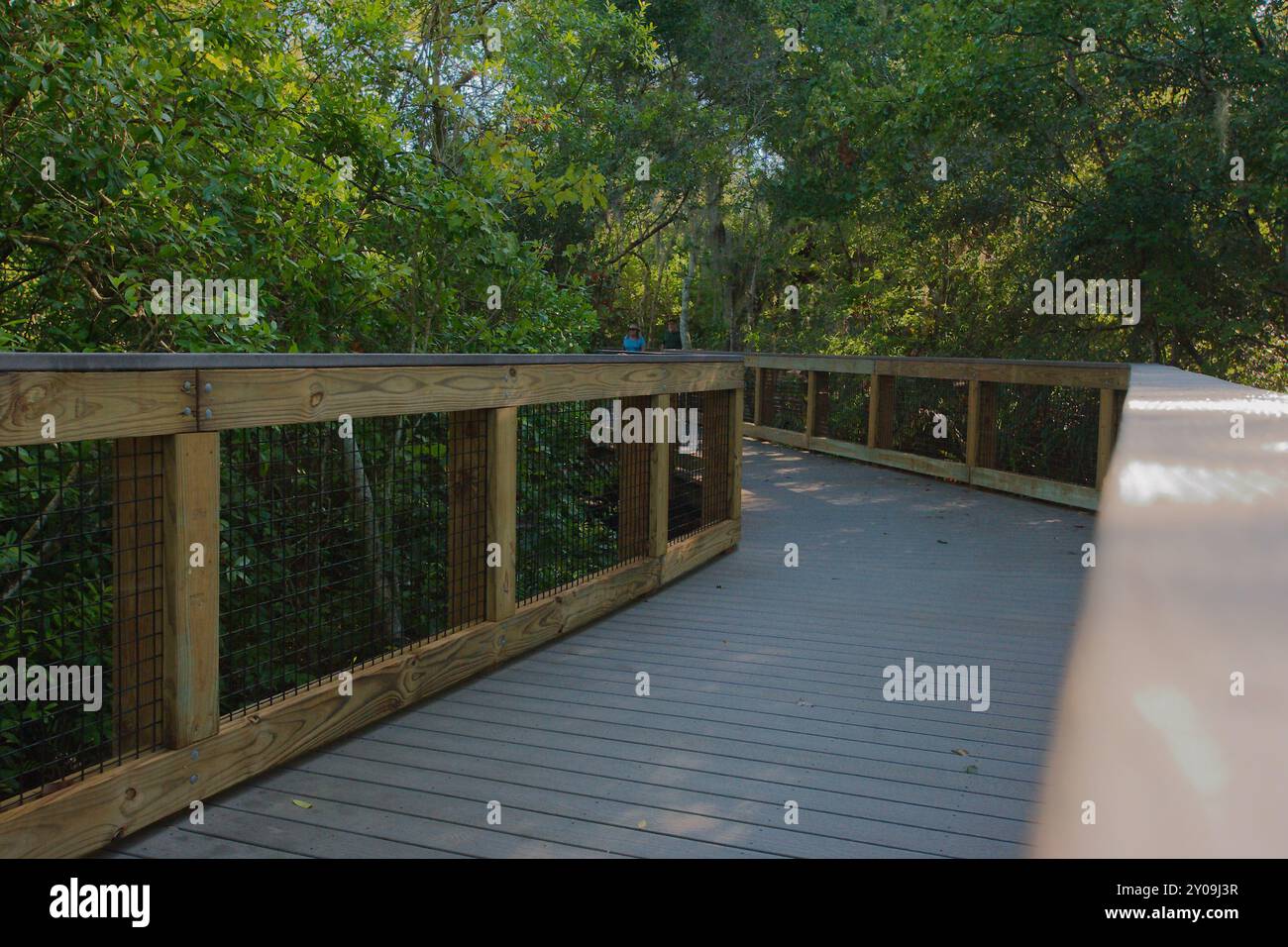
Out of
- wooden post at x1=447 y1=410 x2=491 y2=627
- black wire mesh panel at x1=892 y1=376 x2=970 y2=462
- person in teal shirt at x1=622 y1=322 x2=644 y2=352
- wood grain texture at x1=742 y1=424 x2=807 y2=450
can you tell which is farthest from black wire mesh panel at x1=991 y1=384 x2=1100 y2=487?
wooden post at x1=447 y1=410 x2=491 y2=627

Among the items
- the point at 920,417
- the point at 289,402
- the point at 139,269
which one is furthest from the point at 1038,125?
the point at 289,402

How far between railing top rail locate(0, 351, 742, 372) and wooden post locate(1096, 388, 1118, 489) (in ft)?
19.5

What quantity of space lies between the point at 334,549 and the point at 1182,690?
19.0 ft

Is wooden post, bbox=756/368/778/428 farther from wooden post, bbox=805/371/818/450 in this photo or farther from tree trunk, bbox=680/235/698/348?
tree trunk, bbox=680/235/698/348

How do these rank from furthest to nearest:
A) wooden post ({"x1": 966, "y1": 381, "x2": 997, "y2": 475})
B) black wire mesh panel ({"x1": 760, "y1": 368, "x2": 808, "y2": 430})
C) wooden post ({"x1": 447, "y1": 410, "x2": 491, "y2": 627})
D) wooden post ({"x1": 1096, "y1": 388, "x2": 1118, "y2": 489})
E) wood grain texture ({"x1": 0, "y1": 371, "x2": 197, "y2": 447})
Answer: black wire mesh panel ({"x1": 760, "y1": 368, "x2": 808, "y2": 430}) → wooden post ({"x1": 966, "y1": 381, "x2": 997, "y2": 475}) → wooden post ({"x1": 1096, "y1": 388, "x2": 1118, "y2": 489}) → wooden post ({"x1": 447, "y1": 410, "x2": 491, "y2": 627}) → wood grain texture ({"x1": 0, "y1": 371, "x2": 197, "y2": 447})

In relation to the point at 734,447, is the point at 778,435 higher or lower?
lower

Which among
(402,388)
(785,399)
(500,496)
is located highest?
(402,388)

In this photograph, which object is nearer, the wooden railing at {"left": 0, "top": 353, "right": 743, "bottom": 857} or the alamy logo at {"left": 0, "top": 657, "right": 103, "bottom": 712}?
the wooden railing at {"left": 0, "top": 353, "right": 743, "bottom": 857}

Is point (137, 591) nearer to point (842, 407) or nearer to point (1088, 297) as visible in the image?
point (842, 407)

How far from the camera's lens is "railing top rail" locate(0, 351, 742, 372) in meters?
2.80

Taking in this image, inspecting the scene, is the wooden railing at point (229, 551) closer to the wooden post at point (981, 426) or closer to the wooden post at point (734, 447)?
the wooden post at point (734, 447)

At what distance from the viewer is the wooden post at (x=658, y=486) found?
6.73 meters
